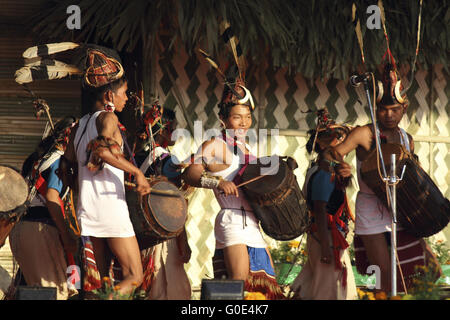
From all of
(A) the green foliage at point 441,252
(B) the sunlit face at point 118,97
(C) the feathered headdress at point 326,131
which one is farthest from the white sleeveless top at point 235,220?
(A) the green foliage at point 441,252

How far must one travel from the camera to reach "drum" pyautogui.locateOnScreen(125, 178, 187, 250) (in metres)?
7.40

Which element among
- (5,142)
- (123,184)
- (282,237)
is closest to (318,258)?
(282,237)

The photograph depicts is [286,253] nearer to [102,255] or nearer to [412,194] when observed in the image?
[412,194]

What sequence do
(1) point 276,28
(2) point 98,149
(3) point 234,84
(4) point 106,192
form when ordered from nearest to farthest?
(2) point 98,149 → (4) point 106,192 → (3) point 234,84 → (1) point 276,28

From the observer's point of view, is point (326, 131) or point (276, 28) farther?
point (276, 28)

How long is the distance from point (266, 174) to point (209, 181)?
481 mm

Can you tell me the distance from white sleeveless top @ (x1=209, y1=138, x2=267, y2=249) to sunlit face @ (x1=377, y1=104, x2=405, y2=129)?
1267 mm

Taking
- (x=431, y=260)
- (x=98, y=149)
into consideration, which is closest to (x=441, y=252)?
(x=431, y=260)

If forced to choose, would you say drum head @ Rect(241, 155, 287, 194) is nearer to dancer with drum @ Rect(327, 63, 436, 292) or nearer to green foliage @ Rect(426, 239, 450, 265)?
dancer with drum @ Rect(327, 63, 436, 292)

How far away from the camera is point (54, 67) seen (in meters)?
8.27

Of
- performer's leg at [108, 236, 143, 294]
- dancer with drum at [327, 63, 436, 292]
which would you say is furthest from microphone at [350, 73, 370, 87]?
performer's leg at [108, 236, 143, 294]

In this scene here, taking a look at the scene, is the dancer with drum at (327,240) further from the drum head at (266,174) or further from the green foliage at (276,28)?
the green foliage at (276,28)

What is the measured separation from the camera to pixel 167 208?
748 cm
